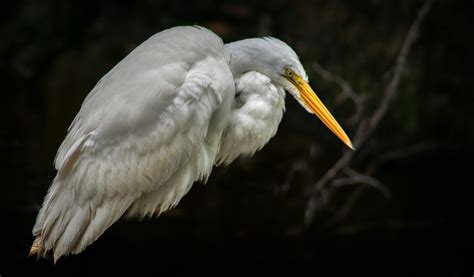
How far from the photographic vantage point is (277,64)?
2.40m

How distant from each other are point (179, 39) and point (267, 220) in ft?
6.65

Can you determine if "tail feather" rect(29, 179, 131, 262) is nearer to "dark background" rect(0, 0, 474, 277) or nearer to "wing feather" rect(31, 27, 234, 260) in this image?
"wing feather" rect(31, 27, 234, 260)

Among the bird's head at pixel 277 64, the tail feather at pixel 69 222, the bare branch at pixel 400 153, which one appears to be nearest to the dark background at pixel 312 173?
the bare branch at pixel 400 153

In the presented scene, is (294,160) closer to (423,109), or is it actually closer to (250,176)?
(250,176)

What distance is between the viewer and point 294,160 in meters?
4.39

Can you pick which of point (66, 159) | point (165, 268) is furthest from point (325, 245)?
point (66, 159)

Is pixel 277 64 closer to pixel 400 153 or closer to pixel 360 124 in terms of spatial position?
pixel 360 124

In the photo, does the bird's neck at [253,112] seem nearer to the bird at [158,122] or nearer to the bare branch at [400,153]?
the bird at [158,122]

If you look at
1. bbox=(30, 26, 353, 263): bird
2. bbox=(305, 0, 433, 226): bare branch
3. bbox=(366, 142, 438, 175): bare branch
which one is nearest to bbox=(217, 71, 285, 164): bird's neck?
bbox=(30, 26, 353, 263): bird

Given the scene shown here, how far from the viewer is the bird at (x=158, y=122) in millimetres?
2266

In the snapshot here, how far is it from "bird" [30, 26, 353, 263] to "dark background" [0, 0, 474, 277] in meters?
1.62

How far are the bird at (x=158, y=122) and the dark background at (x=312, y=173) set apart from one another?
63.7 inches

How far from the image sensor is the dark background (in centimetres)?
402

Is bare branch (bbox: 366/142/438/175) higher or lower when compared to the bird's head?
lower
